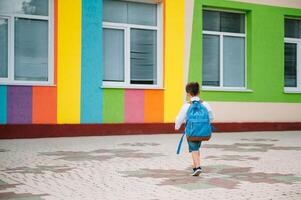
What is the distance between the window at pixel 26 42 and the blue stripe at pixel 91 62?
936 mm

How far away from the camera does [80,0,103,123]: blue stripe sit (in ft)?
46.4

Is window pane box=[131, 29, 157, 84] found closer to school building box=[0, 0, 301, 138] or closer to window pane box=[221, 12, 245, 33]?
school building box=[0, 0, 301, 138]

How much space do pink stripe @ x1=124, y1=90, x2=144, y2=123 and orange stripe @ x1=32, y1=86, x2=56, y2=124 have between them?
2115 mm

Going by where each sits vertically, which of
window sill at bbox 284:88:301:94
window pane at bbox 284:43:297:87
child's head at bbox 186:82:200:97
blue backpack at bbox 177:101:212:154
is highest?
window pane at bbox 284:43:297:87

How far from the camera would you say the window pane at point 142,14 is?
15148 mm

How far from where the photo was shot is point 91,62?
46.8 ft

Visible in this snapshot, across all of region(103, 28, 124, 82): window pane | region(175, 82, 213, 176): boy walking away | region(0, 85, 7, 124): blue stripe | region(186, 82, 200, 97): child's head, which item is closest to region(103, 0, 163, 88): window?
region(103, 28, 124, 82): window pane

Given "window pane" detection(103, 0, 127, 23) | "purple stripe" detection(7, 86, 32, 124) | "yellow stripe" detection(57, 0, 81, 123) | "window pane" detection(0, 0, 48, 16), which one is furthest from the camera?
"window pane" detection(103, 0, 127, 23)

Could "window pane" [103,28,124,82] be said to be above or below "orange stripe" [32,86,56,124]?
above

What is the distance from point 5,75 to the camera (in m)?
13.2

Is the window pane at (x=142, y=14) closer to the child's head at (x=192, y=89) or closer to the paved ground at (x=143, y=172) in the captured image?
the paved ground at (x=143, y=172)

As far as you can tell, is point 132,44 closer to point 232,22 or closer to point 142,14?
point 142,14

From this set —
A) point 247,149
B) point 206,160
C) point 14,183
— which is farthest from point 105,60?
point 14,183

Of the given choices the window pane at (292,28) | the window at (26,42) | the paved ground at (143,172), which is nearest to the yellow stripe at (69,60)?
the window at (26,42)
